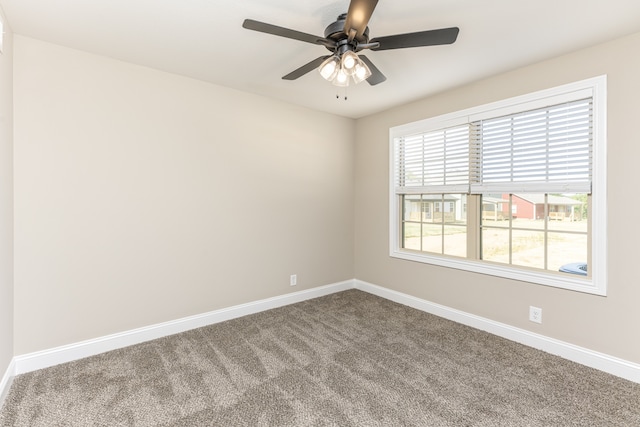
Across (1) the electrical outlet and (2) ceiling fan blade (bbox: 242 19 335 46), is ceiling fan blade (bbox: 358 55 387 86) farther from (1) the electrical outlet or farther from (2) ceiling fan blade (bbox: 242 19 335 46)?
Result: (1) the electrical outlet

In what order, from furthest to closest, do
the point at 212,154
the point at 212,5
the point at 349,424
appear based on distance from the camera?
the point at 212,154 < the point at 212,5 < the point at 349,424

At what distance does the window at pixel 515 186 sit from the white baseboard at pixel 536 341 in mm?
476

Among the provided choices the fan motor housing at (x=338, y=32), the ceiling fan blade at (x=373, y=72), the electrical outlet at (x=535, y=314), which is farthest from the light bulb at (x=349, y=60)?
the electrical outlet at (x=535, y=314)

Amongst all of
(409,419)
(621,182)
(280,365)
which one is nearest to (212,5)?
(280,365)

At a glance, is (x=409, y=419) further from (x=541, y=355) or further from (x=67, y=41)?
(x=67, y=41)

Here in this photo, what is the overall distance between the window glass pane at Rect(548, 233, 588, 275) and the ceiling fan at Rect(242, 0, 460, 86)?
2010 millimetres

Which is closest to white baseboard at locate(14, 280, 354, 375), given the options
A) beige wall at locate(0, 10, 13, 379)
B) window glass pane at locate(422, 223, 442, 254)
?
beige wall at locate(0, 10, 13, 379)

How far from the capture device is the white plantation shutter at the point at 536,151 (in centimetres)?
244

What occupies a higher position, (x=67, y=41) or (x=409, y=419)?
(x=67, y=41)

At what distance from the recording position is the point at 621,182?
7.36ft

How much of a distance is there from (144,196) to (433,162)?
9.91 feet

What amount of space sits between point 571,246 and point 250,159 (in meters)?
3.14

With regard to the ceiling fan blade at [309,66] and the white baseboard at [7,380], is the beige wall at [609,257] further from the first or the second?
the white baseboard at [7,380]

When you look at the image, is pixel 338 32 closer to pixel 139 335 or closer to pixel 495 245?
pixel 495 245
